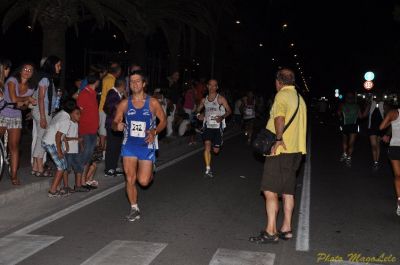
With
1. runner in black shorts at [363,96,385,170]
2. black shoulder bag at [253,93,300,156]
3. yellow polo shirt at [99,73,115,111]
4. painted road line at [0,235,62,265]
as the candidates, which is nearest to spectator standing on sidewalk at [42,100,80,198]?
painted road line at [0,235,62,265]

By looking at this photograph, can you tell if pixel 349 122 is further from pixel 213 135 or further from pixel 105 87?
pixel 105 87

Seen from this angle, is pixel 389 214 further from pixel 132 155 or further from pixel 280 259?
pixel 132 155

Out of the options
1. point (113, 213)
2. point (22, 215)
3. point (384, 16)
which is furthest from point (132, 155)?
point (384, 16)

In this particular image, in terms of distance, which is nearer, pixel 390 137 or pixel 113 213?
pixel 113 213

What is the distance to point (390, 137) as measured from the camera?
936 cm

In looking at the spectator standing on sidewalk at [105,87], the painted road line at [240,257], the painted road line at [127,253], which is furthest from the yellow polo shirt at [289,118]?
the spectator standing on sidewalk at [105,87]

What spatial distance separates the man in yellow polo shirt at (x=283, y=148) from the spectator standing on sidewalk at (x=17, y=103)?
14.3 feet

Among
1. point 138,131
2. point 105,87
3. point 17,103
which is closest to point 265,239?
point 138,131

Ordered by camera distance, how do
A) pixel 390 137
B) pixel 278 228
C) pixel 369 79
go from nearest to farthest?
pixel 278 228 → pixel 390 137 → pixel 369 79

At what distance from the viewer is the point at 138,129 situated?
7867 millimetres

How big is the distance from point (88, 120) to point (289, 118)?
408 cm

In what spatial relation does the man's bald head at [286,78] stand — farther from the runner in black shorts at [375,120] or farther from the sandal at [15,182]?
the runner in black shorts at [375,120]

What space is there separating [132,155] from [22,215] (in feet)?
5.83

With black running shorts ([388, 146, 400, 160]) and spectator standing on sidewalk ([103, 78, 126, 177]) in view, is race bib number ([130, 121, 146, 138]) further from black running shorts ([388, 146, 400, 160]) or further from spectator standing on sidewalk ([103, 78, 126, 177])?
black running shorts ([388, 146, 400, 160])
